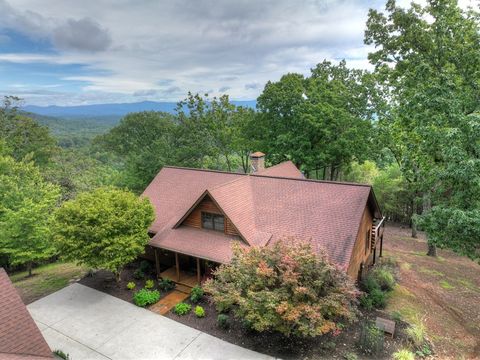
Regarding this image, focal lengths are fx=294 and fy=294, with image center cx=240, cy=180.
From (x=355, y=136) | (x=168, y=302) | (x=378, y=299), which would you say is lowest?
(x=168, y=302)

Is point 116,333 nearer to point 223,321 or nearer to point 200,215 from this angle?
point 223,321

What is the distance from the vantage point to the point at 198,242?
15.0 metres

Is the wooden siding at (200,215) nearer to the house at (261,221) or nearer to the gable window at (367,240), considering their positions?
the house at (261,221)

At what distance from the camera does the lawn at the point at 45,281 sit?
15417mm

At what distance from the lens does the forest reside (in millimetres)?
12219

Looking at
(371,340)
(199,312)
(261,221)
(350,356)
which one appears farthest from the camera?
(261,221)

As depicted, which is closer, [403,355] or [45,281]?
[403,355]

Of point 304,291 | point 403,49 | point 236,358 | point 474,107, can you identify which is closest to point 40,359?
point 236,358

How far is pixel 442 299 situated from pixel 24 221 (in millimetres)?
22665

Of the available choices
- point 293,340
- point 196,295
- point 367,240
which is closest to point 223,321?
point 196,295

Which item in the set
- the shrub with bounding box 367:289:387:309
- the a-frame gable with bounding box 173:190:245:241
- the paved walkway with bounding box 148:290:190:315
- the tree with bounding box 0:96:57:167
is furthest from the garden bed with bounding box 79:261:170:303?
the tree with bounding box 0:96:57:167

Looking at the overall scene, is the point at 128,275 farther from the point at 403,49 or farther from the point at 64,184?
the point at 403,49

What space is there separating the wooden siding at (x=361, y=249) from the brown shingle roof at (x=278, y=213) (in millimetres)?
765

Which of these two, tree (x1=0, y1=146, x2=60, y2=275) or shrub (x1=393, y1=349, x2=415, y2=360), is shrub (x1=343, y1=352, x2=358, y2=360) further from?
tree (x1=0, y1=146, x2=60, y2=275)
